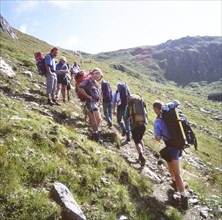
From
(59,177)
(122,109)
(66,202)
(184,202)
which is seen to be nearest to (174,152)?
(184,202)

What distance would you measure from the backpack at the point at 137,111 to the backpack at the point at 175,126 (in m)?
1.97

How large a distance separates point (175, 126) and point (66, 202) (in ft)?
11.3

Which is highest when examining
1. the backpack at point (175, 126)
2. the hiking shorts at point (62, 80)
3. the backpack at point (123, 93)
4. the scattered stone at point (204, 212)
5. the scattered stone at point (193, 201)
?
the hiking shorts at point (62, 80)

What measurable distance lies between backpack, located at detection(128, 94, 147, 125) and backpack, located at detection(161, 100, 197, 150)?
6.45ft

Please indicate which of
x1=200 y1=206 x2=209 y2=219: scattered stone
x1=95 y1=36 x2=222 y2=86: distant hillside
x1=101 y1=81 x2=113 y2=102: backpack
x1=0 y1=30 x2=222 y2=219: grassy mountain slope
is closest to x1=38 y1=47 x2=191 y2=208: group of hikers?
x1=101 y1=81 x2=113 y2=102: backpack

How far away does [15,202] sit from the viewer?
17.5 ft

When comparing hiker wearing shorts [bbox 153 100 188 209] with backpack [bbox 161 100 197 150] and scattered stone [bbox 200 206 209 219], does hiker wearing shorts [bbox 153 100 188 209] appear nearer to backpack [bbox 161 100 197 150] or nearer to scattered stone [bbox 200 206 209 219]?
backpack [bbox 161 100 197 150]

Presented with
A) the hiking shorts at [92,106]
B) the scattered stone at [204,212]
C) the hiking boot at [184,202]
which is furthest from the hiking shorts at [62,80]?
the scattered stone at [204,212]

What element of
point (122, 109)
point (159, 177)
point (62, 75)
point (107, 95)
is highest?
point (62, 75)

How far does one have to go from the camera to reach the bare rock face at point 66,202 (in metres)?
5.57

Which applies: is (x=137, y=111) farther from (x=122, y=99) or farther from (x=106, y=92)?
(x=106, y=92)

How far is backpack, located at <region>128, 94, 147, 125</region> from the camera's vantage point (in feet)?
30.9

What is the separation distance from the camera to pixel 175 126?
7.32 metres

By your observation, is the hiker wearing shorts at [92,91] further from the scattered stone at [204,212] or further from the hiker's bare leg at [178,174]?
the scattered stone at [204,212]
